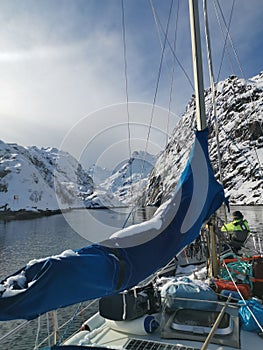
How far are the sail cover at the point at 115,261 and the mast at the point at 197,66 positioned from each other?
1.24m

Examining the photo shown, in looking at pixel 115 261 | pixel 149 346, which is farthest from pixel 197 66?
pixel 149 346

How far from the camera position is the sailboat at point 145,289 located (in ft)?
7.57

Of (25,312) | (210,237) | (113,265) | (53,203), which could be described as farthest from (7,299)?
(53,203)

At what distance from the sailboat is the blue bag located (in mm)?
24

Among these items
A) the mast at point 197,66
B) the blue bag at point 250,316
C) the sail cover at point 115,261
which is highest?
the mast at point 197,66

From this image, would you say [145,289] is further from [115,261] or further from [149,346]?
[115,261]

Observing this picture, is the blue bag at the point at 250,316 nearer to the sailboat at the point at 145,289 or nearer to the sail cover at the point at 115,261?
the sailboat at the point at 145,289

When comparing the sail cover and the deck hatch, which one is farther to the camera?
the deck hatch

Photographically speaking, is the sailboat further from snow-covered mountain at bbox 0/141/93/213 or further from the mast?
snow-covered mountain at bbox 0/141/93/213

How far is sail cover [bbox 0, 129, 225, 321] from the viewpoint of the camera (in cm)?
223

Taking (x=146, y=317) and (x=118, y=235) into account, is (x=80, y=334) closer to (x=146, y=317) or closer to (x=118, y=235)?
(x=146, y=317)

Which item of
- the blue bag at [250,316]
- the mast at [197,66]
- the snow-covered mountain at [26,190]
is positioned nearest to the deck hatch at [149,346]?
the blue bag at [250,316]

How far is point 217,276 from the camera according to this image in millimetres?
5246

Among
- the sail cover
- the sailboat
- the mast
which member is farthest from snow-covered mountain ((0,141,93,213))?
the sail cover
